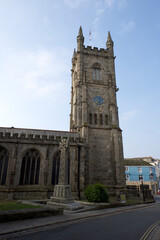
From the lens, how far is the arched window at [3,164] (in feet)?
59.1

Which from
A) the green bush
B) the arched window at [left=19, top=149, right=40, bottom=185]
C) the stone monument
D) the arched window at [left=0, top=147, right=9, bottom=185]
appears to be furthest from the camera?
the arched window at [left=19, top=149, right=40, bottom=185]

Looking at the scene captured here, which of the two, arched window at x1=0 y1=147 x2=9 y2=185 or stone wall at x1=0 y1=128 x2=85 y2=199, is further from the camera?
arched window at x1=0 y1=147 x2=9 y2=185

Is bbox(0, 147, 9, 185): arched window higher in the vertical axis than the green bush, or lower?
higher

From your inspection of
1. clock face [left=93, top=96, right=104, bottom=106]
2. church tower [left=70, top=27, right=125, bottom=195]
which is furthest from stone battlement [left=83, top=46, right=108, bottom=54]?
clock face [left=93, top=96, right=104, bottom=106]

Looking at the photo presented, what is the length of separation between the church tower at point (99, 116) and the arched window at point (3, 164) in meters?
11.1

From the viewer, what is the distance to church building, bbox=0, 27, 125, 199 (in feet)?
60.5

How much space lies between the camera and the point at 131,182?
140ft

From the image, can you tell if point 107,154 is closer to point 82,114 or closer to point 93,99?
point 82,114

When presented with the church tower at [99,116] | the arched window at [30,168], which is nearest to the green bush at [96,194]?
the arched window at [30,168]

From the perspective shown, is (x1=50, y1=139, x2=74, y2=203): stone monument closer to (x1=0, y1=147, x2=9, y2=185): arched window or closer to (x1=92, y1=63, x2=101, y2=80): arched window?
(x1=0, y1=147, x2=9, y2=185): arched window

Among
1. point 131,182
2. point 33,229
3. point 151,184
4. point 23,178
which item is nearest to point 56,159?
point 23,178

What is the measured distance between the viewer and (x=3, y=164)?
731 inches

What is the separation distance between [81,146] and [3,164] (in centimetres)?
1037

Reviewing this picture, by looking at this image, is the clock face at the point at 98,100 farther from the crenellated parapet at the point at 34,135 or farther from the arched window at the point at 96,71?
the crenellated parapet at the point at 34,135
